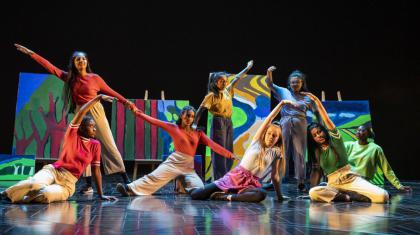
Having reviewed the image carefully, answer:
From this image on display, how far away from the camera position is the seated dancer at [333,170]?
4.23 metres

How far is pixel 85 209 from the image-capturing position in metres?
3.36

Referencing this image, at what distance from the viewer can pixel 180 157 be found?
4852 mm

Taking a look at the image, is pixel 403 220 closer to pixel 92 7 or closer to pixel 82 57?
pixel 82 57

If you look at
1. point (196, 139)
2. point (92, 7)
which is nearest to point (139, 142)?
point (196, 139)

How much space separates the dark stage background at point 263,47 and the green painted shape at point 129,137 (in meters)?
0.83

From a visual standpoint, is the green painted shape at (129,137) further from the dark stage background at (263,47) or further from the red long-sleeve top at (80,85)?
the red long-sleeve top at (80,85)

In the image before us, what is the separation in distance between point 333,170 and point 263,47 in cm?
384

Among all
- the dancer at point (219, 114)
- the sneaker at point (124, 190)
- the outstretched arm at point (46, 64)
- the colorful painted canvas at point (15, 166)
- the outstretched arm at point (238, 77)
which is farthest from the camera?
the colorful painted canvas at point (15, 166)

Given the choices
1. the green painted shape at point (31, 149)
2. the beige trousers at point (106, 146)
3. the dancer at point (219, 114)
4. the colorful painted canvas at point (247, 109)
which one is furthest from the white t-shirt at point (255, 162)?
the green painted shape at point (31, 149)

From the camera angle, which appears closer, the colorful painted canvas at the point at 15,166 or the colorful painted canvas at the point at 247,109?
the colorful painted canvas at the point at 15,166

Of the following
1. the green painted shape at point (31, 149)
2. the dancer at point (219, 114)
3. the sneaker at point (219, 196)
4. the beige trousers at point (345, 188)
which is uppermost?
the dancer at point (219, 114)

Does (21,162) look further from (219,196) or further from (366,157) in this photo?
(366,157)

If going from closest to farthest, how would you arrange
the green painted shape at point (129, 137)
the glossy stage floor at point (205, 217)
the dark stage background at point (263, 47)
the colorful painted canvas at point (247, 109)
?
the glossy stage floor at point (205, 217) → the green painted shape at point (129, 137) → the colorful painted canvas at point (247, 109) → the dark stage background at point (263, 47)

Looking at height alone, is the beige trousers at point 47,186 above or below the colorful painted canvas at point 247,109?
below
